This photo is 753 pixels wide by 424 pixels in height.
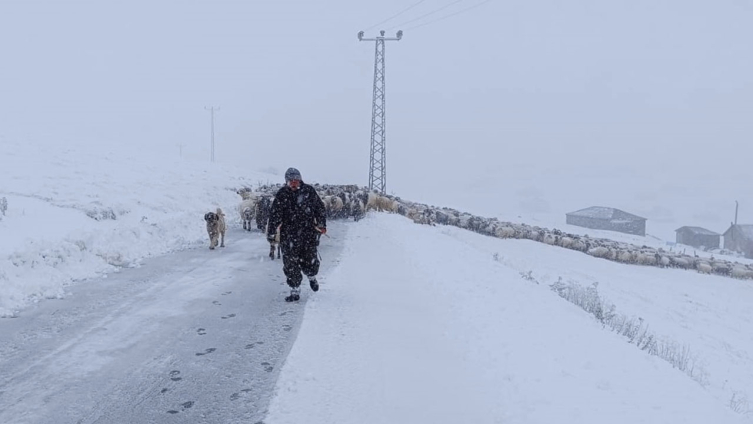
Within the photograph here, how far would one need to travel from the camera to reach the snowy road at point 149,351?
4.13 metres

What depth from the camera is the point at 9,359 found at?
16.7ft

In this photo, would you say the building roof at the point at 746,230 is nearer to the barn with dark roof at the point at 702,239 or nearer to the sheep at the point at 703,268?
the barn with dark roof at the point at 702,239

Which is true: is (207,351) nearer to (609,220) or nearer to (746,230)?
(609,220)

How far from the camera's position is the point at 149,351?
5418 mm

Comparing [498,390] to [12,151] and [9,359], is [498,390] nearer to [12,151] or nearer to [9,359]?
[9,359]

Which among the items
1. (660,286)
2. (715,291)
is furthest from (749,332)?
(715,291)

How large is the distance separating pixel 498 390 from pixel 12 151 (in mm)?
32459

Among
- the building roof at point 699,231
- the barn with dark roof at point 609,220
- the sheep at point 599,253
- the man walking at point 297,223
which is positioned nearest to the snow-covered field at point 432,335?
the man walking at point 297,223

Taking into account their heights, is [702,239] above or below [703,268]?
below

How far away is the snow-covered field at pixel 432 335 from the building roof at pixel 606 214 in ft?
A: 219

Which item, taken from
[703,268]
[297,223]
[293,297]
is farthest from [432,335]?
[703,268]

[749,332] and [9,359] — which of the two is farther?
[749,332]

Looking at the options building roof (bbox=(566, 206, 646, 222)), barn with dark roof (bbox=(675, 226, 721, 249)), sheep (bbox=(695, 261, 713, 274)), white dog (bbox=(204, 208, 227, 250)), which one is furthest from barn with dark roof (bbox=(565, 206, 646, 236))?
white dog (bbox=(204, 208, 227, 250))

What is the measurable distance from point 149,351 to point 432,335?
3.10m
